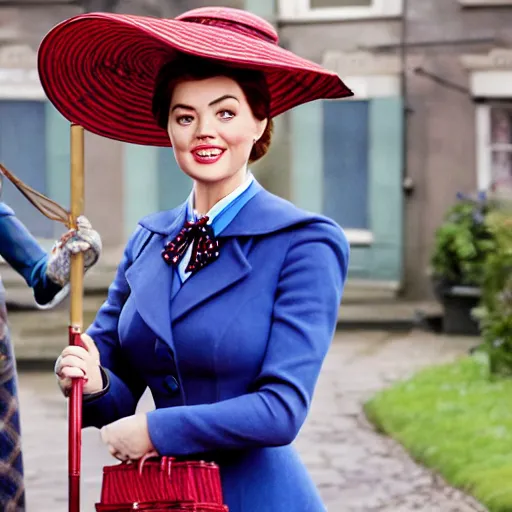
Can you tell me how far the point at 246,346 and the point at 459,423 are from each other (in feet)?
17.1

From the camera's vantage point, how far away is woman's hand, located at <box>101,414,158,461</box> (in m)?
2.53

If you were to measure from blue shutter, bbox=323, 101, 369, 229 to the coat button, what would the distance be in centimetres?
1187

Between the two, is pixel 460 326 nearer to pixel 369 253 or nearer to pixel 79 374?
pixel 369 253

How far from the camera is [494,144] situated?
1423 centimetres

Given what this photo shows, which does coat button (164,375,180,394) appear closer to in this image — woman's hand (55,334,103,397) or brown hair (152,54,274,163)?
woman's hand (55,334,103,397)

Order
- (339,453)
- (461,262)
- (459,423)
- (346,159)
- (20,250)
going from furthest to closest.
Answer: (346,159), (461,262), (459,423), (339,453), (20,250)

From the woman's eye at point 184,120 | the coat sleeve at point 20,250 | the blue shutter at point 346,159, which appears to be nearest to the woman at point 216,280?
the woman's eye at point 184,120

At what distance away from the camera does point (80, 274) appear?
9.11 ft

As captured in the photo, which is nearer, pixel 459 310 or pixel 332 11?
pixel 459 310

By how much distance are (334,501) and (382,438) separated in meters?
1.54

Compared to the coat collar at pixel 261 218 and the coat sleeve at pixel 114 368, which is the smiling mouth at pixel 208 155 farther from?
the coat sleeve at pixel 114 368

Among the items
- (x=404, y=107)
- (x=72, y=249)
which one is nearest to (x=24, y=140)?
(x=404, y=107)

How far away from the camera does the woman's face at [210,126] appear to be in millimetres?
2650

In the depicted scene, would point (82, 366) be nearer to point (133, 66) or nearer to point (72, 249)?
point (72, 249)
